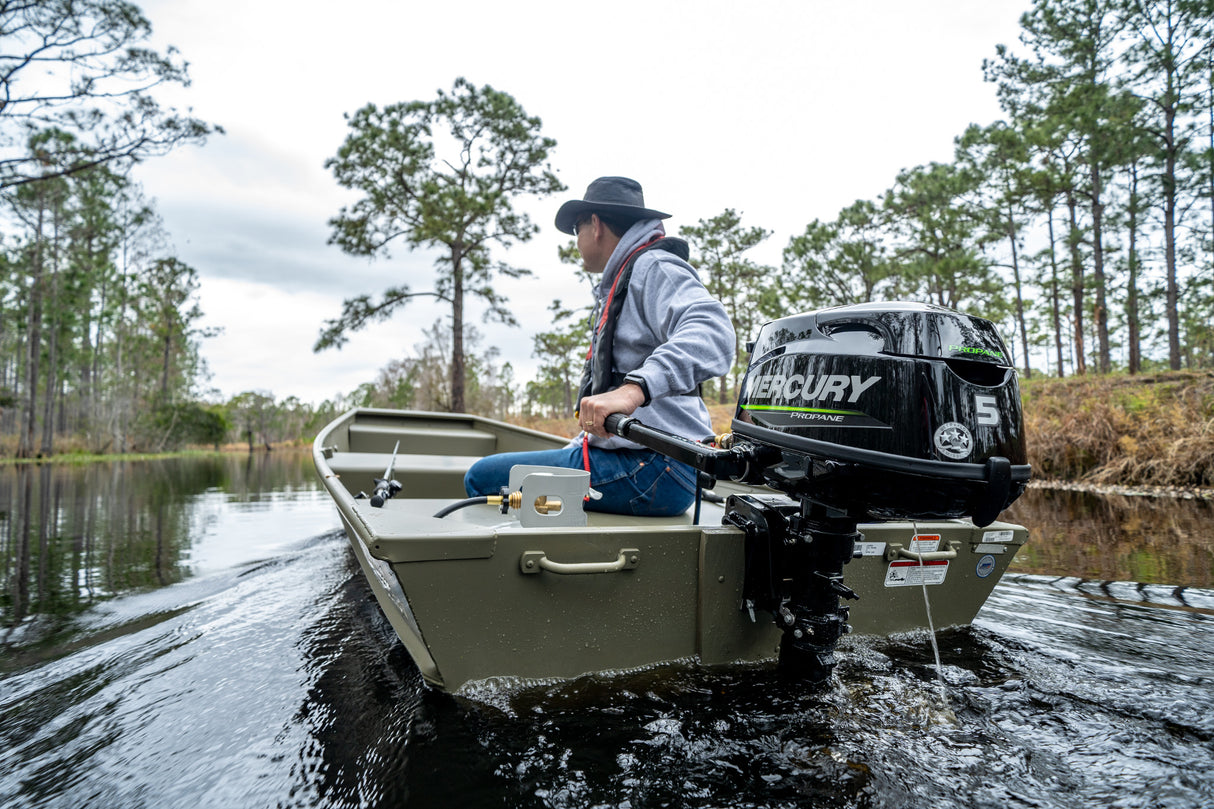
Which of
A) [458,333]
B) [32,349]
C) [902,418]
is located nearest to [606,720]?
[902,418]

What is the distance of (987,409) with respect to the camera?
1.51m

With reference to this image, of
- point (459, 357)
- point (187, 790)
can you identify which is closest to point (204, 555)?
point (187, 790)

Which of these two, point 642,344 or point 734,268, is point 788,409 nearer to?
point 642,344

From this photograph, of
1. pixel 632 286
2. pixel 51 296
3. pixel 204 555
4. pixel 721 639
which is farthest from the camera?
pixel 51 296

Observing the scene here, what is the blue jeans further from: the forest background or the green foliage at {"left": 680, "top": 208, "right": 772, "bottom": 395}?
the green foliage at {"left": 680, "top": 208, "right": 772, "bottom": 395}

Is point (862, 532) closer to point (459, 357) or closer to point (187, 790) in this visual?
point (187, 790)

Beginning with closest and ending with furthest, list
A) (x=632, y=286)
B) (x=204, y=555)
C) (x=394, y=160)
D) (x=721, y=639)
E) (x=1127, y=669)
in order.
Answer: (x=721, y=639)
(x=1127, y=669)
(x=632, y=286)
(x=204, y=555)
(x=394, y=160)

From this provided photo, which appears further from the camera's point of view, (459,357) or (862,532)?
A: (459,357)

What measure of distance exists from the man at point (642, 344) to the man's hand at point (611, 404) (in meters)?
0.01

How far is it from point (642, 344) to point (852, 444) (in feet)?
3.15

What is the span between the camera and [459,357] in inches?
668

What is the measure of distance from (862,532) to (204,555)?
4.43m

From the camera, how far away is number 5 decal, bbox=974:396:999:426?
149 centimetres

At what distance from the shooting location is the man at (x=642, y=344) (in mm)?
1899
